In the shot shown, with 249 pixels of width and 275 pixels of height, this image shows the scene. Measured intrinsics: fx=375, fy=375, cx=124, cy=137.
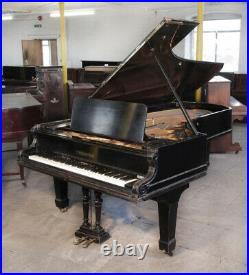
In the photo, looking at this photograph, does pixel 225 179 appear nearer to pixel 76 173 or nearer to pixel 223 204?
pixel 223 204

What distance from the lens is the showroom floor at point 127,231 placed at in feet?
9.20

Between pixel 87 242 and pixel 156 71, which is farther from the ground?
pixel 156 71

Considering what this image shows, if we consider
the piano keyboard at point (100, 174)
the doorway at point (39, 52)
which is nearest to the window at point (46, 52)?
the doorway at point (39, 52)

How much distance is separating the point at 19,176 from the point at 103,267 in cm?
245

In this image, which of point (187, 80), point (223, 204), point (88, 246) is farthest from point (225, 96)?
point (88, 246)

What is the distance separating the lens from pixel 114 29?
38.4ft

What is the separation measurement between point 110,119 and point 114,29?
9392 millimetres

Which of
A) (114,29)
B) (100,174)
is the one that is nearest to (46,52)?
(114,29)

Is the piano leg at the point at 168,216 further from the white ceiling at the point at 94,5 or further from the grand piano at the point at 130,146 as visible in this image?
the white ceiling at the point at 94,5

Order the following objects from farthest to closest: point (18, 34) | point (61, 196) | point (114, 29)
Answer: point (18, 34) < point (114, 29) < point (61, 196)

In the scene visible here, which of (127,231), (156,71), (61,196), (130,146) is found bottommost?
(127,231)

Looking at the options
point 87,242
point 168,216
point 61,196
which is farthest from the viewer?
point 61,196

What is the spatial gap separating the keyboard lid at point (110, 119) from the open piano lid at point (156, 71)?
0.17m

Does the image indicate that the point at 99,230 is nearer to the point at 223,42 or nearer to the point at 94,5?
the point at 223,42
